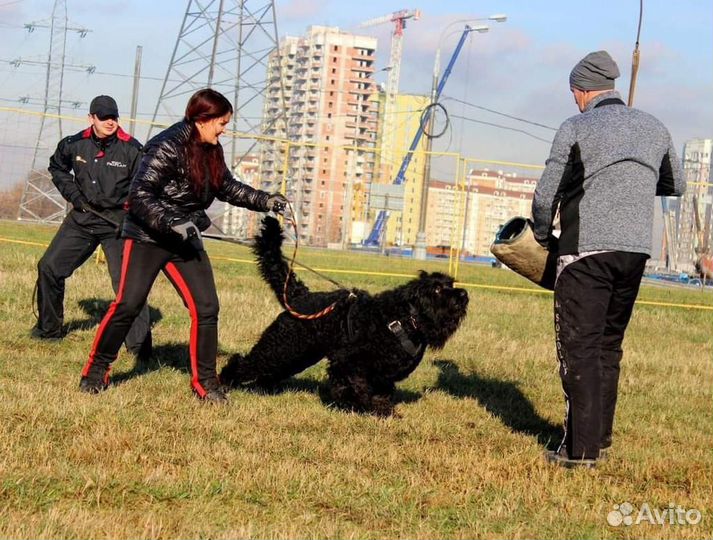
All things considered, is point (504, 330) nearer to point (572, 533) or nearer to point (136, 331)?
point (136, 331)

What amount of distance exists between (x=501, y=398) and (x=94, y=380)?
3.15 meters

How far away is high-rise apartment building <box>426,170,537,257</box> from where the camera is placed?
16.5m

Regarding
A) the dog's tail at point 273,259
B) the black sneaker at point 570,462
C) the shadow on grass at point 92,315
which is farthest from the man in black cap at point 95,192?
the black sneaker at point 570,462

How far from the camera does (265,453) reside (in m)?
5.06

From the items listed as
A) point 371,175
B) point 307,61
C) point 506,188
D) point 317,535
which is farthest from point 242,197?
point 307,61

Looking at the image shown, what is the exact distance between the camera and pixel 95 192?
7812 millimetres

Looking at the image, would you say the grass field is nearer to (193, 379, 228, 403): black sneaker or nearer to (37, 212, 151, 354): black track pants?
(193, 379, 228, 403): black sneaker

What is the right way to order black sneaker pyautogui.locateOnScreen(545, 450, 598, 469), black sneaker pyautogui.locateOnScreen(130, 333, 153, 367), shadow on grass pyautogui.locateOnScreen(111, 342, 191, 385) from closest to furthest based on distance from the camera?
black sneaker pyautogui.locateOnScreen(545, 450, 598, 469)
shadow on grass pyautogui.locateOnScreen(111, 342, 191, 385)
black sneaker pyautogui.locateOnScreen(130, 333, 153, 367)

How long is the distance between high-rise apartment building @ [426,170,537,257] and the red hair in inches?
347

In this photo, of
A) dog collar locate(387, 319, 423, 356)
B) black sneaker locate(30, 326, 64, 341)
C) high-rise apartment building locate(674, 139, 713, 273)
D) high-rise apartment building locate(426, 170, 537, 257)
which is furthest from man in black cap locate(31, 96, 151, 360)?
high-rise apartment building locate(674, 139, 713, 273)

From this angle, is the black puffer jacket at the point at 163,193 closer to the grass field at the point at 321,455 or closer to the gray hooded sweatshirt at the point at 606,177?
the grass field at the point at 321,455

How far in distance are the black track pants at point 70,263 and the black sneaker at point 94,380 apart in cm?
148

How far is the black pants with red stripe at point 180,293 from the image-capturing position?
606 centimetres

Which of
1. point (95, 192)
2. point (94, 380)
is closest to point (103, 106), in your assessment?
point (95, 192)
